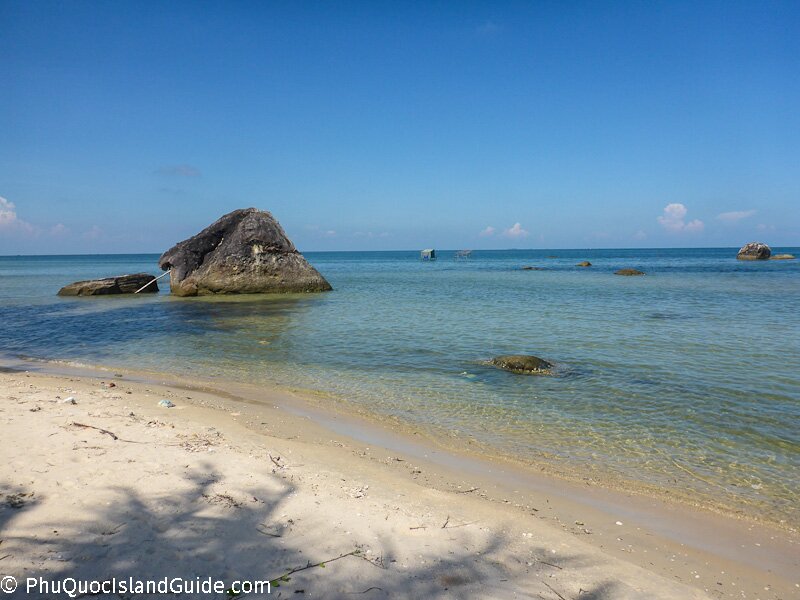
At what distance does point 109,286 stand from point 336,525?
106 feet

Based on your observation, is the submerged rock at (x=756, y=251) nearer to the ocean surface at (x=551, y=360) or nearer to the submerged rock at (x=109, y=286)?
the ocean surface at (x=551, y=360)

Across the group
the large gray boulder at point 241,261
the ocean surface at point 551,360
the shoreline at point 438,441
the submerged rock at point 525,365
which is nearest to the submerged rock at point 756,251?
the ocean surface at point 551,360

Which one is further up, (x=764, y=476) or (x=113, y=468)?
(x=113, y=468)

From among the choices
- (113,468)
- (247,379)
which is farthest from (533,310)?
(113,468)

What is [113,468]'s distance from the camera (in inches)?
206

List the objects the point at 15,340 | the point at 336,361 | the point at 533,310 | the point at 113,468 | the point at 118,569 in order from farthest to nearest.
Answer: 1. the point at 533,310
2. the point at 15,340
3. the point at 336,361
4. the point at 113,468
5. the point at 118,569

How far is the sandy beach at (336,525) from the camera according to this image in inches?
143

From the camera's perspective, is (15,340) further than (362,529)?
Yes

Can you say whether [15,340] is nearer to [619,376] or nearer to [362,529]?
[362,529]

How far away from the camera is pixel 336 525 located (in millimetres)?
4383

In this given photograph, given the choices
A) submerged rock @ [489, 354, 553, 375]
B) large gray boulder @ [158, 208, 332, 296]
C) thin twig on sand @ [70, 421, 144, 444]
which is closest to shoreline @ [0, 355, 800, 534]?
thin twig on sand @ [70, 421, 144, 444]

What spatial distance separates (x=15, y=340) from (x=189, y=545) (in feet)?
54.1

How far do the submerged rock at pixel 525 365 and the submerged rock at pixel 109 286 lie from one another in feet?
93.4

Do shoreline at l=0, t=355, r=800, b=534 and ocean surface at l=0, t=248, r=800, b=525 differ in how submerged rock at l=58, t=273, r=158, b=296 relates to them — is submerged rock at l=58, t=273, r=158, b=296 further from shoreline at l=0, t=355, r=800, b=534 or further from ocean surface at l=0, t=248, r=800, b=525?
shoreline at l=0, t=355, r=800, b=534
